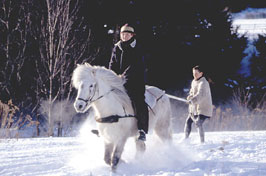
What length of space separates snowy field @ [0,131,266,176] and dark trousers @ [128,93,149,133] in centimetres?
72

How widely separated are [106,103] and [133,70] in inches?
32.9

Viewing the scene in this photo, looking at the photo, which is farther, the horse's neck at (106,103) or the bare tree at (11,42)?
the bare tree at (11,42)

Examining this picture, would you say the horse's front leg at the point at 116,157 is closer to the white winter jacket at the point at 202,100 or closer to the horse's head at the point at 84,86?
the horse's head at the point at 84,86

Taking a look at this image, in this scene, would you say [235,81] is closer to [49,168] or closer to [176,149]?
[176,149]

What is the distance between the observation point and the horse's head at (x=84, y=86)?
184 inches

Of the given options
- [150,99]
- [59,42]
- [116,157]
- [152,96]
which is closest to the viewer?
[116,157]

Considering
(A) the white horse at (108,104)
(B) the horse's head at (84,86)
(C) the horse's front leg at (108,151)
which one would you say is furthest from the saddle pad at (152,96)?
(B) the horse's head at (84,86)

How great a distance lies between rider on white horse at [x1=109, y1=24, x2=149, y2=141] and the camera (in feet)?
18.3

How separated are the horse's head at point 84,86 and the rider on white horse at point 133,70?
0.78m

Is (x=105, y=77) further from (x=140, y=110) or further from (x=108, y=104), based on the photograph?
(x=140, y=110)

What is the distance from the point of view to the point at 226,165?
536 cm

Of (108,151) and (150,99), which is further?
(150,99)

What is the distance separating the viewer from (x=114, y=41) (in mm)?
15570

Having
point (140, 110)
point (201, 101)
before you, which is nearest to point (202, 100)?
Answer: point (201, 101)
